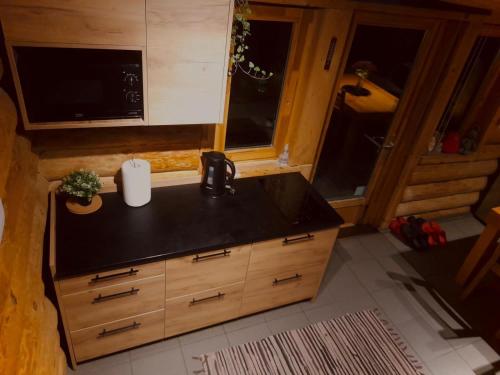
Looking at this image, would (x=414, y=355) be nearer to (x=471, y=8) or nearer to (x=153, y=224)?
(x=153, y=224)

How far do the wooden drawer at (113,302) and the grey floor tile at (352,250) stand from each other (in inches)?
73.3

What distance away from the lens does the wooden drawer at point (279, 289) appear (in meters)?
2.57

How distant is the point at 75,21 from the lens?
1.60 m

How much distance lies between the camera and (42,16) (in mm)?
1545

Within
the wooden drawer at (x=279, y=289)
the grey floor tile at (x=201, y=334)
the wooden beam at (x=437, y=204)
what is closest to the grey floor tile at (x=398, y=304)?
the wooden drawer at (x=279, y=289)

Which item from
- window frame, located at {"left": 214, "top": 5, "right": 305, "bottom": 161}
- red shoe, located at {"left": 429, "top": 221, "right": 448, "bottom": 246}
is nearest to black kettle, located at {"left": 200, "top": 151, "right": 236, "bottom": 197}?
window frame, located at {"left": 214, "top": 5, "right": 305, "bottom": 161}

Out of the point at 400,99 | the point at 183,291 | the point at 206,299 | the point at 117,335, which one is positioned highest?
the point at 400,99

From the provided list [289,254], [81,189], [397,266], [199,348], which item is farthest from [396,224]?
[81,189]

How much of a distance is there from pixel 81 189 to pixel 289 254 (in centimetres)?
133

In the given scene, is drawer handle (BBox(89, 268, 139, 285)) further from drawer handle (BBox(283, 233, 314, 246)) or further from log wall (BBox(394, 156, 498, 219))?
log wall (BBox(394, 156, 498, 219))

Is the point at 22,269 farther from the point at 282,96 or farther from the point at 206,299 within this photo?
the point at 282,96

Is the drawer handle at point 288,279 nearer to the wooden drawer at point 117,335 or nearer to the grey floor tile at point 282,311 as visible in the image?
the grey floor tile at point 282,311

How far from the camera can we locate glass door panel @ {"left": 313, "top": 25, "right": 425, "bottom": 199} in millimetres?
3002

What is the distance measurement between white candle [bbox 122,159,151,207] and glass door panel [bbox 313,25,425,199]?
1.71 m
